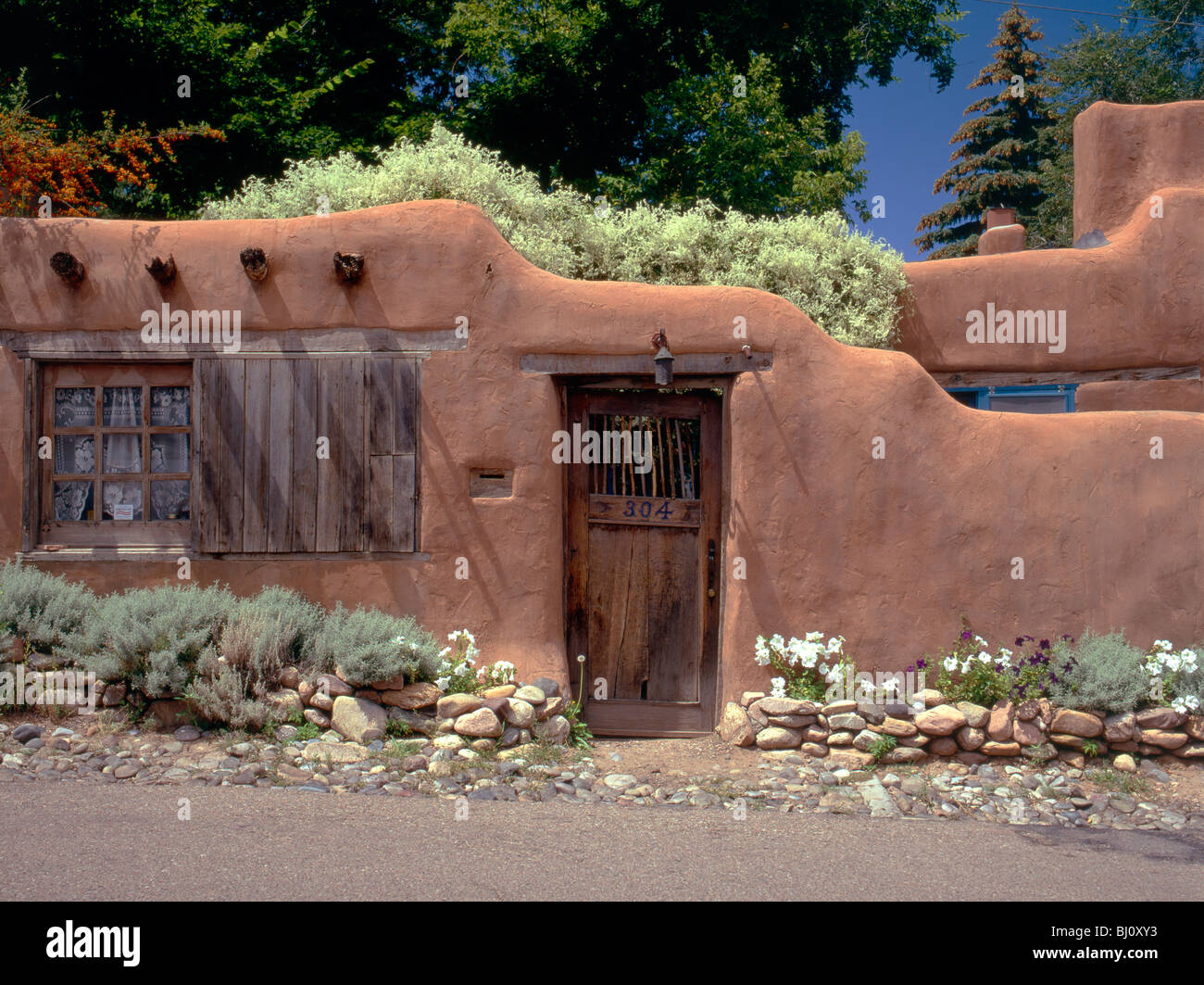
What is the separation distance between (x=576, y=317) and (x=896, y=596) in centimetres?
315

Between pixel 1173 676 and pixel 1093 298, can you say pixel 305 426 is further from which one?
pixel 1093 298

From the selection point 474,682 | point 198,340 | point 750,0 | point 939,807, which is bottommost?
point 939,807

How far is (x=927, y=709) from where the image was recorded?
274 inches

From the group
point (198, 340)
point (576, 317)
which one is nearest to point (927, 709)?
point (576, 317)

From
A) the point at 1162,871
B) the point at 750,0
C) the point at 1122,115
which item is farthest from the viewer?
the point at 750,0

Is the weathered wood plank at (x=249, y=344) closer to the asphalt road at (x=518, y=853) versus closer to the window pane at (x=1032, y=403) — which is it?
the asphalt road at (x=518, y=853)

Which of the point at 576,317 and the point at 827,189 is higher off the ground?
the point at 827,189

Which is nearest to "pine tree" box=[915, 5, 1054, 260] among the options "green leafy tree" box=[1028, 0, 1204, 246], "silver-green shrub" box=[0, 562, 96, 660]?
"green leafy tree" box=[1028, 0, 1204, 246]

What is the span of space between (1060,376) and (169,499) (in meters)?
8.17

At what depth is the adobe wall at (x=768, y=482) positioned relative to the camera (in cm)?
725

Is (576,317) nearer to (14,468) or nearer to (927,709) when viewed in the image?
(927,709)

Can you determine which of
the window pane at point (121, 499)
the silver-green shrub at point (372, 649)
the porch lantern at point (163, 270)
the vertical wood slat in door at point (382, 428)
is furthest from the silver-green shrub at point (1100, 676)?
the porch lantern at point (163, 270)

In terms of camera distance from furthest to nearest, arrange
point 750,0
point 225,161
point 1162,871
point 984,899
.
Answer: point 750,0 < point 225,161 < point 1162,871 < point 984,899

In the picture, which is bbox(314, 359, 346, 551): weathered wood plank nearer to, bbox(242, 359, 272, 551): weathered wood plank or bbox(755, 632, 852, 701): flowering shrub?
bbox(242, 359, 272, 551): weathered wood plank
